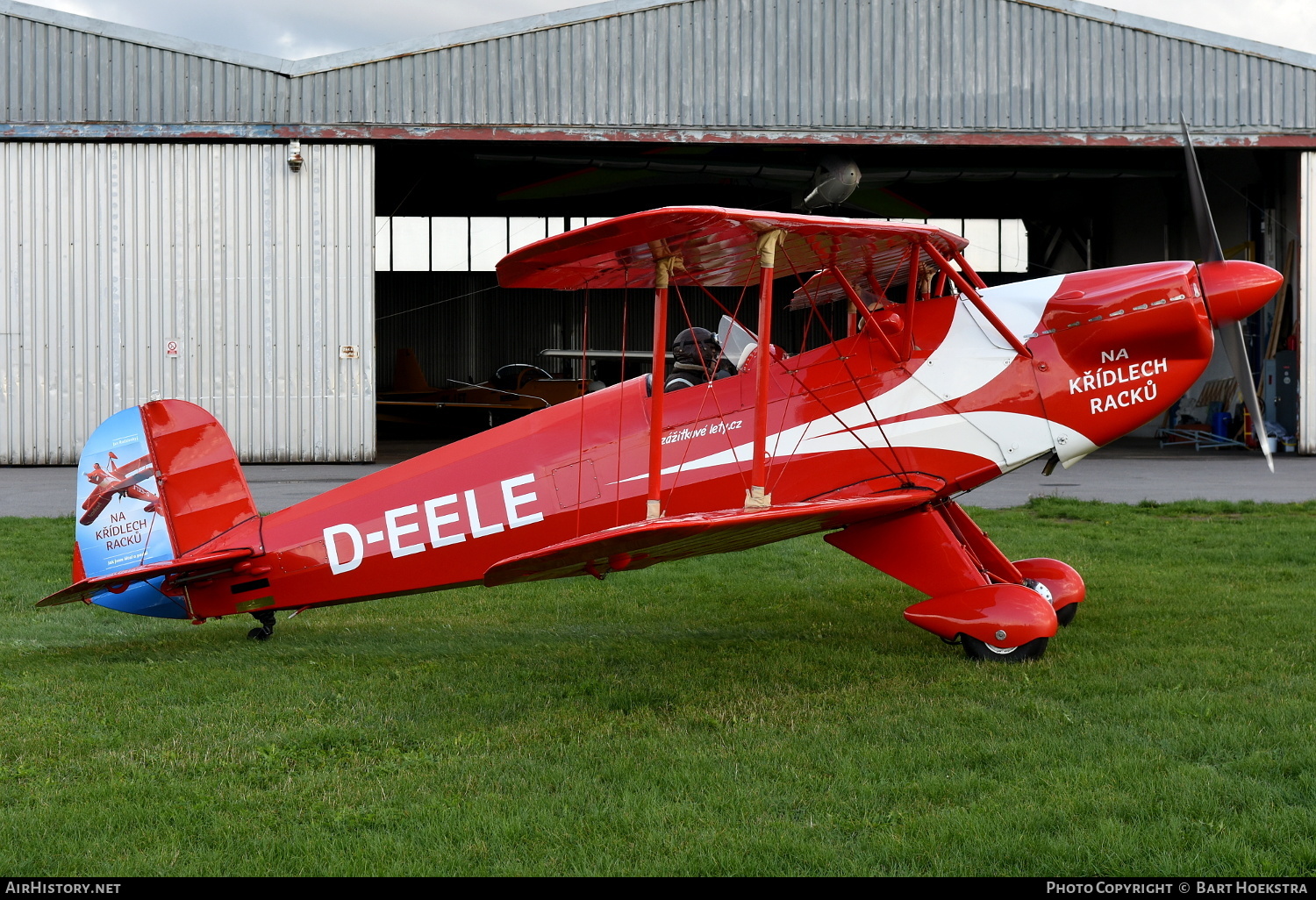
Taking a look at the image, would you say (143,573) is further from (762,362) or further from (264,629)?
(762,362)

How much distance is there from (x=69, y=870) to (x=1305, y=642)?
20.3 feet

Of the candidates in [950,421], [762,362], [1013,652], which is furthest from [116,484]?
[1013,652]

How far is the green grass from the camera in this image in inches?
136

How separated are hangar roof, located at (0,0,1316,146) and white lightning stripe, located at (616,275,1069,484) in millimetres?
12449

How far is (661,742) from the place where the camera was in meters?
4.57

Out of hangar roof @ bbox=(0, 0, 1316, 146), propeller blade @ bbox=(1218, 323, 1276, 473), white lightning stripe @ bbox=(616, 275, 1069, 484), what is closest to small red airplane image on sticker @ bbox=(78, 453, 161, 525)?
white lightning stripe @ bbox=(616, 275, 1069, 484)

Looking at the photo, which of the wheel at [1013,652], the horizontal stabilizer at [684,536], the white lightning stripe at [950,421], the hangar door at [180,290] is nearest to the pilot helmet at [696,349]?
the white lightning stripe at [950,421]

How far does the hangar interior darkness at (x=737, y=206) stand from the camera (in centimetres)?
2089

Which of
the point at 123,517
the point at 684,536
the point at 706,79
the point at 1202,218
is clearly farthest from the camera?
the point at 706,79

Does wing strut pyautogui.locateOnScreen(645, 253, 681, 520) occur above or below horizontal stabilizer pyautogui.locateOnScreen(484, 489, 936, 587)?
above

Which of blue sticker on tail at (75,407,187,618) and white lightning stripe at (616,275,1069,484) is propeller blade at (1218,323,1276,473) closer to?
white lightning stripe at (616,275,1069,484)

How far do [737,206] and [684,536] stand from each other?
2441cm

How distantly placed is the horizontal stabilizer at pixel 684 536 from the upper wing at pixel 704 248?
4.49ft

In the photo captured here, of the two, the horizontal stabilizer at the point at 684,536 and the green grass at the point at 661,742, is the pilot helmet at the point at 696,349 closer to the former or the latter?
the horizontal stabilizer at the point at 684,536
